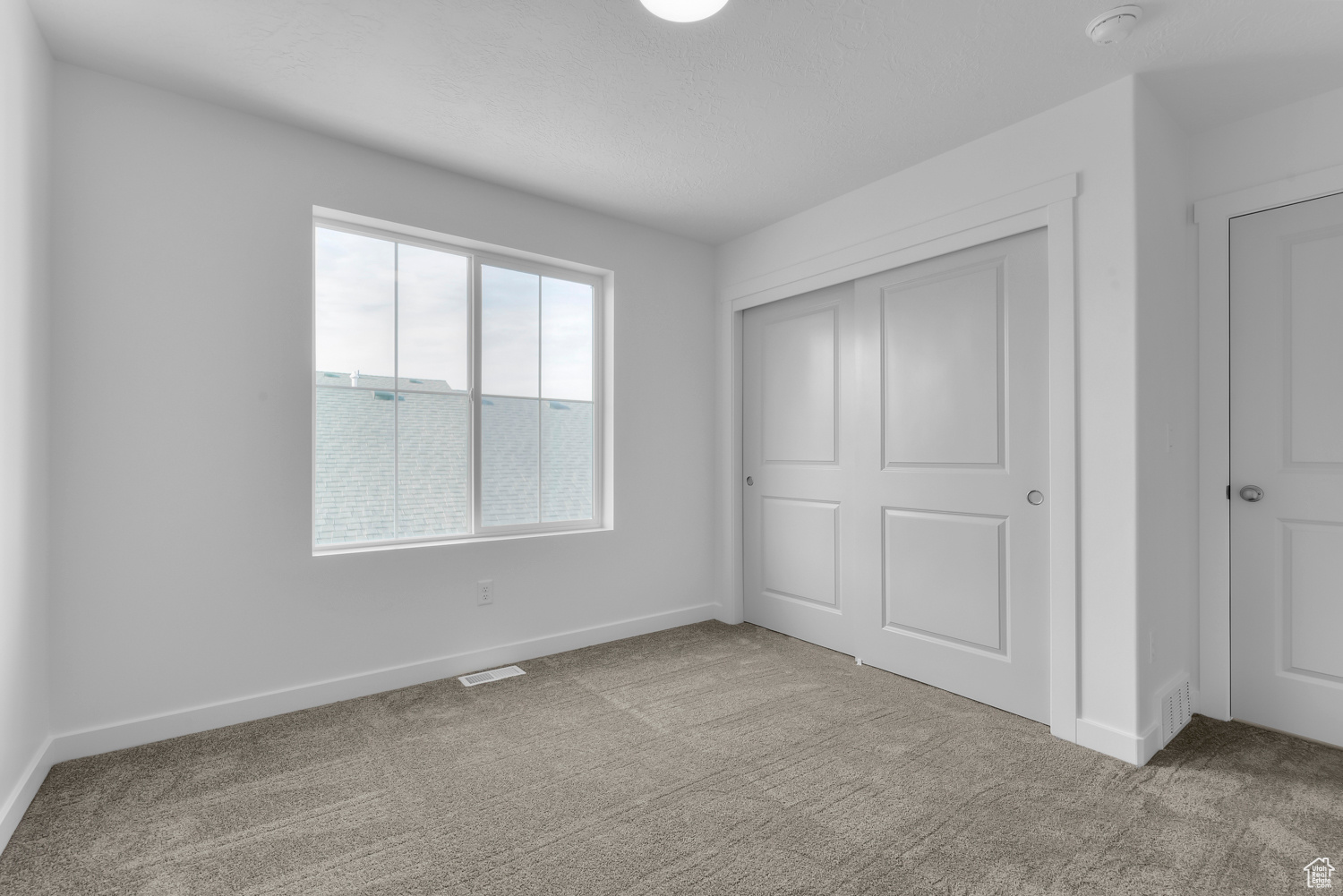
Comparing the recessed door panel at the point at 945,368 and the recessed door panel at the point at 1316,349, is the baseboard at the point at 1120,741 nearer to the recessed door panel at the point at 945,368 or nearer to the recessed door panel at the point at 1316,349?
the recessed door panel at the point at 945,368

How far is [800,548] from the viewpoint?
3.81 meters

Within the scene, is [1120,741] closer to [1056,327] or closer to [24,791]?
[1056,327]

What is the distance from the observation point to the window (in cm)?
293

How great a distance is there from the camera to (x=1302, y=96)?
2.42 meters

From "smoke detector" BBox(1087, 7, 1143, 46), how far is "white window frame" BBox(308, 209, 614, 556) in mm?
2496

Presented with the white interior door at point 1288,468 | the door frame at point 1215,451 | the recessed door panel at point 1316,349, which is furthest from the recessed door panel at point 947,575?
the recessed door panel at point 1316,349

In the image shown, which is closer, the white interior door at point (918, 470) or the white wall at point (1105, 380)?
the white wall at point (1105, 380)

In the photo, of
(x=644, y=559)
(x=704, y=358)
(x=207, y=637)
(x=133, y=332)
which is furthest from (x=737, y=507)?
(x=133, y=332)

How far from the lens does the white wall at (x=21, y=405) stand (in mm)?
1821

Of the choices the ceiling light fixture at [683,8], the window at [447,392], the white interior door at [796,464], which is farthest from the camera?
the white interior door at [796,464]

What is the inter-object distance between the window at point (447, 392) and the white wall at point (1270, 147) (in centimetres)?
299

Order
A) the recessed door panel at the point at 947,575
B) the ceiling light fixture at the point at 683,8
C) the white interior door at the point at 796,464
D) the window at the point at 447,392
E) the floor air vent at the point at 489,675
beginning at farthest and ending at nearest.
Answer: the white interior door at the point at 796,464
the floor air vent at the point at 489,675
the window at the point at 447,392
the recessed door panel at the point at 947,575
the ceiling light fixture at the point at 683,8

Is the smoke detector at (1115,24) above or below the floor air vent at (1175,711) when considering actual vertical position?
above

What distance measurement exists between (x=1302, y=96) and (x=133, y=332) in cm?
455
